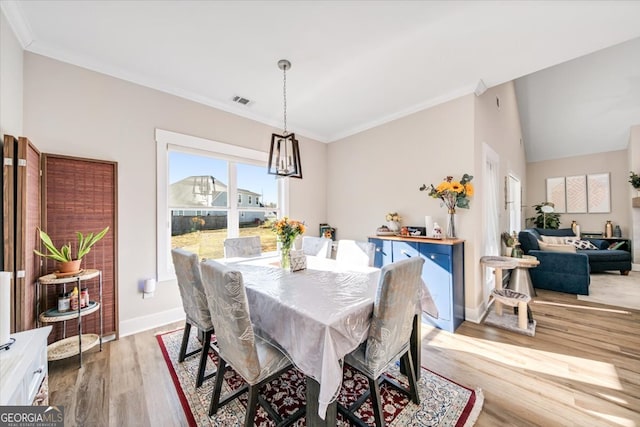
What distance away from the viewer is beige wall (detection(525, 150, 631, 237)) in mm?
6031

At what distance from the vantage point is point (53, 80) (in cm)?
232

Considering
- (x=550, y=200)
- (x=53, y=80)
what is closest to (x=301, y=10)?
(x=53, y=80)

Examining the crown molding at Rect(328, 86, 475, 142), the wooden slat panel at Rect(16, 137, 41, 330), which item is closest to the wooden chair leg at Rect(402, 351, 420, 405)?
the wooden slat panel at Rect(16, 137, 41, 330)

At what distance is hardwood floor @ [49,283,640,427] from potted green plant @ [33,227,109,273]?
33.9 inches

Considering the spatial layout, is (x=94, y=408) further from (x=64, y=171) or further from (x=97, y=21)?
(x=97, y=21)

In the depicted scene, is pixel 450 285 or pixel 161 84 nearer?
pixel 450 285

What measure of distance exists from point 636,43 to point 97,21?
7.10m

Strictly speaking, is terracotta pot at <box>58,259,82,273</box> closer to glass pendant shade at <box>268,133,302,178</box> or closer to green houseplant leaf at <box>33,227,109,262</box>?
green houseplant leaf at <box>33,227,109,262</box>

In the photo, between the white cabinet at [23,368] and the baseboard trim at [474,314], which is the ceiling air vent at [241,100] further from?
the baseboard trim at [474,314]

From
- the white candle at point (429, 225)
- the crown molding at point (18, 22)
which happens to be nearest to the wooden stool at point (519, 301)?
the white candle at point (429, 225)

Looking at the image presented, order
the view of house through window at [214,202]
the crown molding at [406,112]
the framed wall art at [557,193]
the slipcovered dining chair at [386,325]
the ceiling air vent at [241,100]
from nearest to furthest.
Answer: the slipcovered dining chair at [386,325], the crown molding at [406,112], the view of house through window at [214,202], the ceiling air vent at [241,100], the framed wall art at [557,193]

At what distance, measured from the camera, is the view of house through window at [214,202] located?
315 centimetres

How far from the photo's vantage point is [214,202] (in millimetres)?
3475

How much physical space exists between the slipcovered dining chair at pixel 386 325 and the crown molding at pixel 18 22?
3287mm
